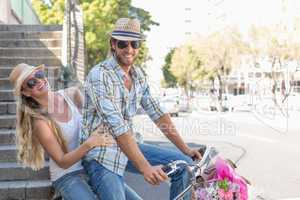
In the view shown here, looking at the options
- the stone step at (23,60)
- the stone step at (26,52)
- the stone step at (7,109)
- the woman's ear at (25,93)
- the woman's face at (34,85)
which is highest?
the stone step at (26,52)

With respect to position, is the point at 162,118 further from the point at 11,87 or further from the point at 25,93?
the point at 11,87

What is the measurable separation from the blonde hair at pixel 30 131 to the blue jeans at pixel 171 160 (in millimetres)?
519

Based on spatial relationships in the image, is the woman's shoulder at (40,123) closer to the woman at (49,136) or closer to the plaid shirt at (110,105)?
the woman at (49,136)

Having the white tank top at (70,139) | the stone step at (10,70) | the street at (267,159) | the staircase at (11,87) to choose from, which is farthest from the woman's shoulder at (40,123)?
the stone step at (10,70)

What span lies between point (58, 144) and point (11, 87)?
4.48m

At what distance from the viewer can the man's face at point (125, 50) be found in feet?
8.20

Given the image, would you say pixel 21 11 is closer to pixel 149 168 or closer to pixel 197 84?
pixel 149 168

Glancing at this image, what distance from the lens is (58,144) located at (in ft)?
8.59

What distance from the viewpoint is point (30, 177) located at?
4.47 metres

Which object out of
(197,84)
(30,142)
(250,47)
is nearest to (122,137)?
(30,142)

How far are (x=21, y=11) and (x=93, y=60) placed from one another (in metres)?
12.0

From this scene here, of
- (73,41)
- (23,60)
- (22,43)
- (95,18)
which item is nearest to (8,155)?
(23,60)

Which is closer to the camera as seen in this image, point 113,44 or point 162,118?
point 113,44

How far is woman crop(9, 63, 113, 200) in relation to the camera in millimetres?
2572
